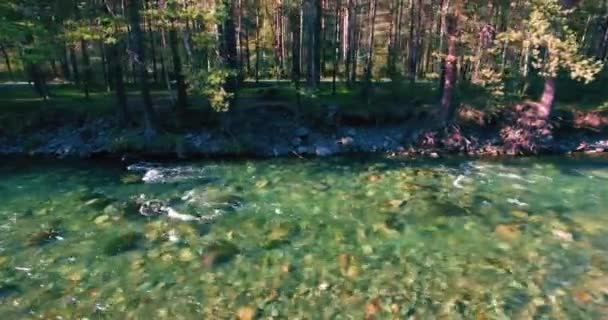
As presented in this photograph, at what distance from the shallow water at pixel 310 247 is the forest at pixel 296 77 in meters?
4.84

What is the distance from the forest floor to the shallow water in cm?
367

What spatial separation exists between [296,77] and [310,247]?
579 inches

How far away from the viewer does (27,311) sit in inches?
340

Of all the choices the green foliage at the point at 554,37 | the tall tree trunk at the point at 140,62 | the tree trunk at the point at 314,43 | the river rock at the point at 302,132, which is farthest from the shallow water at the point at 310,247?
the tree trunk at the point at 314,43

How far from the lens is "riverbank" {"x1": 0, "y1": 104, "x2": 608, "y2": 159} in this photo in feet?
66.9

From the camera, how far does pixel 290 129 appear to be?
21969 millimetres

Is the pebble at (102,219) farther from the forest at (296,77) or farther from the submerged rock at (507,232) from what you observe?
the submerged rock at (507,232)

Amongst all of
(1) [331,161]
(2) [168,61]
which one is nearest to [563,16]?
(1) [331,161]

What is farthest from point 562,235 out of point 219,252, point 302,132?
point 302,132

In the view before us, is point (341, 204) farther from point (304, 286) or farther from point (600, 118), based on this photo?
point (600, 118)

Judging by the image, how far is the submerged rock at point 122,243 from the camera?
35.8ft

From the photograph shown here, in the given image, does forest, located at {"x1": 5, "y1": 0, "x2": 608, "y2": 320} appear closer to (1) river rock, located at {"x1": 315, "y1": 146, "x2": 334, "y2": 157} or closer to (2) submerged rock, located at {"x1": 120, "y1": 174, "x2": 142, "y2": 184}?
(1) river rock, located at {"x1": 315, "y1": 146, "x2": 334, "y2": 157}

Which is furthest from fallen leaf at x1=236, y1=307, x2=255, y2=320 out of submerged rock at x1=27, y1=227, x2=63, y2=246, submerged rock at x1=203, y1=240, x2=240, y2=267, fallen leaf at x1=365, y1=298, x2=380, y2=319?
submerged rock at x1=27, y1=227, x2=63, y2=246

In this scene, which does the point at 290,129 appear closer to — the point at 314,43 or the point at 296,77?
the point at 296,77
